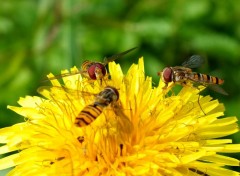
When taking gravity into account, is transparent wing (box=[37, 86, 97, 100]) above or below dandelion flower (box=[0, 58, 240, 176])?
above

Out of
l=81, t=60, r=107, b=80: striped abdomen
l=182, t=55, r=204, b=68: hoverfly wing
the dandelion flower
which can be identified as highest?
l=182, t=55, r=204, b=68: hoverfly wing

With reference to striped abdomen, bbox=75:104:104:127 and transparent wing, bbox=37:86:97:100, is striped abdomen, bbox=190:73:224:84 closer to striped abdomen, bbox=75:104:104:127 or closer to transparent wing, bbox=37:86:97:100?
transparent wing, bbox=37:86:97:100

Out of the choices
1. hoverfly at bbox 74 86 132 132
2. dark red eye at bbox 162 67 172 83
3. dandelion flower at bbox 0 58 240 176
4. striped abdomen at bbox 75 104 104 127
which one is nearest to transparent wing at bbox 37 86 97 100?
dandelion flower at bbox 0 58 240 176

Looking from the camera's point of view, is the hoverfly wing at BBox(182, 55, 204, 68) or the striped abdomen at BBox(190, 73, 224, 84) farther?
the hoverfly wing at BBox(182, 55, 204, 68)

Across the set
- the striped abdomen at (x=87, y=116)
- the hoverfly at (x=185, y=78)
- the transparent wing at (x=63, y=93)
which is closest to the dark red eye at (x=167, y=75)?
the hoverfly at (x=185, y=78)

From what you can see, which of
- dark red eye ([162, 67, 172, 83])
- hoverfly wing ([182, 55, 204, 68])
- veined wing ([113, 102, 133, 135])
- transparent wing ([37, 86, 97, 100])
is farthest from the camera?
hoverfly wing ([182, 55, 204, 68])

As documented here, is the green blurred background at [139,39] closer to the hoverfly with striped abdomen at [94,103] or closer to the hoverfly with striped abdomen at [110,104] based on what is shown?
the hoverfly with striped abdomen at [94,103]

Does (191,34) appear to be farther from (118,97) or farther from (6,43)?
(118,97)

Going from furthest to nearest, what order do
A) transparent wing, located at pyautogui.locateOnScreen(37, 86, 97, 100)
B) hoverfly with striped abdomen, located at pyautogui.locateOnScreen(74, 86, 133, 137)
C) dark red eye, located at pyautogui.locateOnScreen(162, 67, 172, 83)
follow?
dark red eye, located at pyautogui.locateOnScreen(162, 67, 172, 83) < transparent wing, located at pyautogui.locateOnScreen(37, 86, 97, 100) < hoverfly with striped abdomen, located at pyautogui.locateOnScreen(74, 86, 133, 137)
